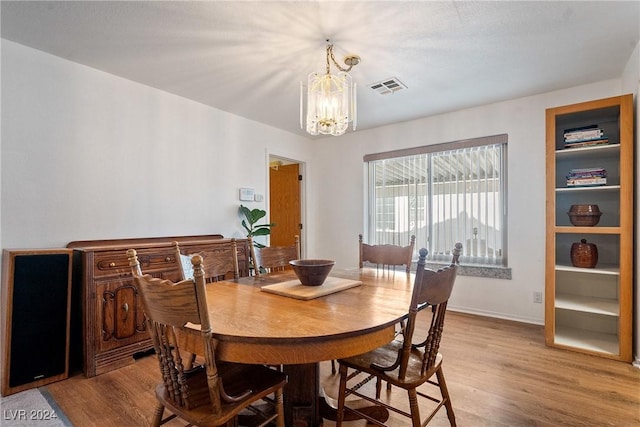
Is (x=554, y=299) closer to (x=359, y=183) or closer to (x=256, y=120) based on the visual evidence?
(x=359, y=183)

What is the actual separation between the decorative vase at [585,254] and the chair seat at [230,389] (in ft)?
9.21

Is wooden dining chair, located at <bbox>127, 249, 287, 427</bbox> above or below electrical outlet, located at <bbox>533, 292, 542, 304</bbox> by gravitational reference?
above

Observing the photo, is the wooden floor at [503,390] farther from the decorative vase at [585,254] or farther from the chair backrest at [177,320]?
the chair backrest at [177,320]

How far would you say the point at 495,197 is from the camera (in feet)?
11.7

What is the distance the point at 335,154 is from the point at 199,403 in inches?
162

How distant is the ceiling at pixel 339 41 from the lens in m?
1.92

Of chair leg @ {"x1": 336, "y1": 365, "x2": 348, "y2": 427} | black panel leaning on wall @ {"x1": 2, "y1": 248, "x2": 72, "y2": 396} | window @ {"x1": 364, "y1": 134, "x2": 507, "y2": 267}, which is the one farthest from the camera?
window @ {"x1": 364, "y1": 134, "x2": 507, "y2": 267}

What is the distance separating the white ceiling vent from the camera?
2916mm

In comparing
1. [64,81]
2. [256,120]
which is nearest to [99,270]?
[64,81]

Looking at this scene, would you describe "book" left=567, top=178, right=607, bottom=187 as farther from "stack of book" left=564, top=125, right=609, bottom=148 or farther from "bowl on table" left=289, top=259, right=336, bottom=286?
"bowl on table" left=289, top=259, right=336, bottom=286

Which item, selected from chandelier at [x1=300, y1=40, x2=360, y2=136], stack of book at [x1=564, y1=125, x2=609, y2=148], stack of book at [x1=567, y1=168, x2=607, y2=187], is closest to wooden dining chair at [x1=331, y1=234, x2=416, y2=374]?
chandelier at [x1=300, y1=40, x2=360, y2=136]

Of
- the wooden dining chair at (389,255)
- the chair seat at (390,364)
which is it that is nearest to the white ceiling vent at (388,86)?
the wooden dining chair at (389,255)

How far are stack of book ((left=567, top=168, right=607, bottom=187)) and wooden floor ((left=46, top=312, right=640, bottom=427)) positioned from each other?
4.72 ft

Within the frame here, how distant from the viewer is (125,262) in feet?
8.03
